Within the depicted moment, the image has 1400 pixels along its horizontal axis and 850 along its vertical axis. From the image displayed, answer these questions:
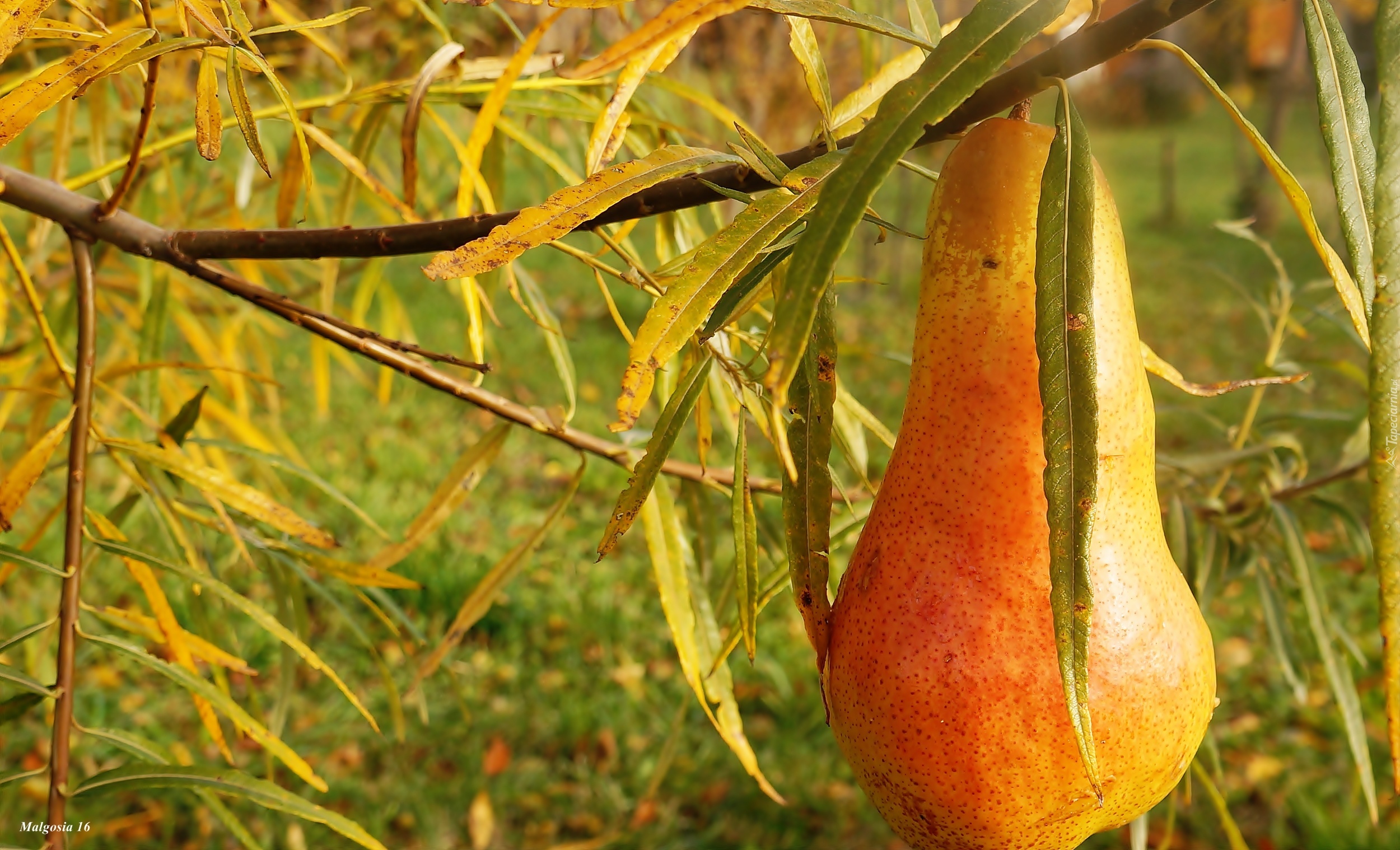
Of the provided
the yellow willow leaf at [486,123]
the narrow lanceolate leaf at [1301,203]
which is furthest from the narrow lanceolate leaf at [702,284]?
the yellow willow leaf at [486,123]

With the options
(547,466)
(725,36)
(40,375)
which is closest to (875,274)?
(725,36)

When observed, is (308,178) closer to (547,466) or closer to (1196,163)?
(547,466)

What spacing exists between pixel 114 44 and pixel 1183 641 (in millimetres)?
550

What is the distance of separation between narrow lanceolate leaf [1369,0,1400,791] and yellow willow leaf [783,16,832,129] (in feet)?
0.79

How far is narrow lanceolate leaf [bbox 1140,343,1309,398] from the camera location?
0.47 m

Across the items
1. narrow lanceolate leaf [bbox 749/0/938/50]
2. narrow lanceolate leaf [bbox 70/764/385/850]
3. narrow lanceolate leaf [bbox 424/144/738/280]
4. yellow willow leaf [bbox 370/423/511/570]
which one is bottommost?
narrow lanceolate leaf [bbox 70/764/385/850]

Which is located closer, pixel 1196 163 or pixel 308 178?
pixel 308 178

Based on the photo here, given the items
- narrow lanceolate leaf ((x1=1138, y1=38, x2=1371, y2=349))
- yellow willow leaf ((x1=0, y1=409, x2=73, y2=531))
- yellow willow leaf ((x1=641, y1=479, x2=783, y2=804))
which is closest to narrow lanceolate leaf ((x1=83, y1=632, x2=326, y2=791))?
yellow willow leaf ((x1=0, y1=409, x2=73, y2=531))

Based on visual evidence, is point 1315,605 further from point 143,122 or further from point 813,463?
point 143,122

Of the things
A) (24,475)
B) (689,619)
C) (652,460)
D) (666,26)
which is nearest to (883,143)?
(666,26)

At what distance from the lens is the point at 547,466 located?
3.74 meters

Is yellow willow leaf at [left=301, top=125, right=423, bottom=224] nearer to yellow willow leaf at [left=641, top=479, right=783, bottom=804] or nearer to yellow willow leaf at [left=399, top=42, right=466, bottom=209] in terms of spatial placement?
yellow willow leaf at [left=399, top=42, right=466, bottom=209]

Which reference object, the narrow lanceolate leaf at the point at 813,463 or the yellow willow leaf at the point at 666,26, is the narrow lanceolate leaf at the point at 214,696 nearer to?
the narrow lanceolate leaf at the point at 813,463

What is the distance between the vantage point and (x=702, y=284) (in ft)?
1.26
